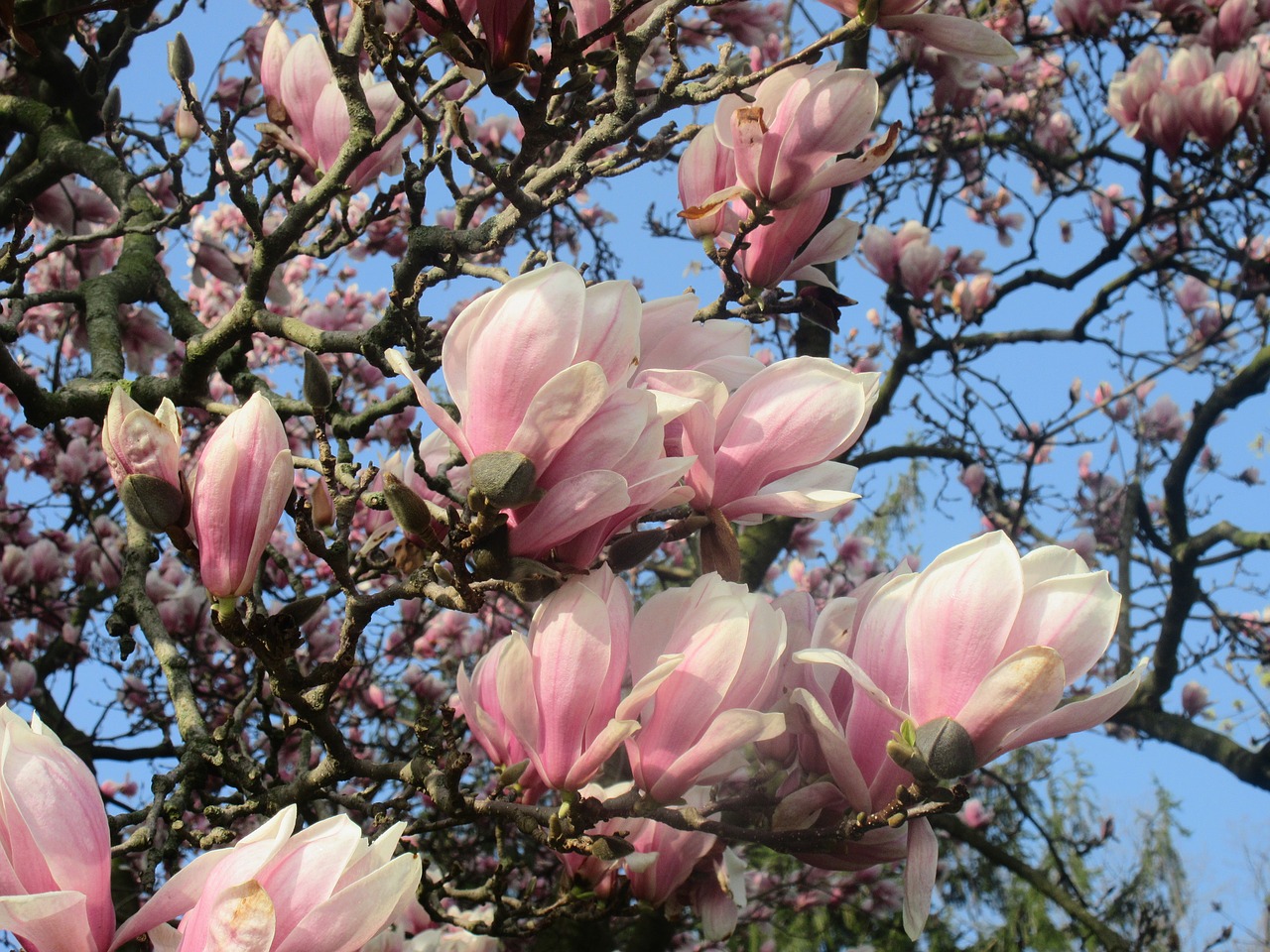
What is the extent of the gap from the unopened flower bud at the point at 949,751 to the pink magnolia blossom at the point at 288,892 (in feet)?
1.34

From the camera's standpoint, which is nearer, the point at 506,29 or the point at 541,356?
the point at 541,356

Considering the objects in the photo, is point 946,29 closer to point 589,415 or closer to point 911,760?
point 589,415

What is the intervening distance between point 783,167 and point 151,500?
779 mm

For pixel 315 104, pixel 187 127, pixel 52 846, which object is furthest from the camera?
pixel 187 127

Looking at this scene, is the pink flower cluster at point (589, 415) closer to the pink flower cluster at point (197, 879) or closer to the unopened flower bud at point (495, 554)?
the unopened flower bud at point (495, 554)

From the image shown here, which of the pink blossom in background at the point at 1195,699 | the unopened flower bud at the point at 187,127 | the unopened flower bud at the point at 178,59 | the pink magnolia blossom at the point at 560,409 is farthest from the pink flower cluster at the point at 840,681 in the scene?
the pink blossom in background at the point at 1195,699

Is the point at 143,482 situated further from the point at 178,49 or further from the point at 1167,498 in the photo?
the point at 1167,498

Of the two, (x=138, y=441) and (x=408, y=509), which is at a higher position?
(x=138, y=441)

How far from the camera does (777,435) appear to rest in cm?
98

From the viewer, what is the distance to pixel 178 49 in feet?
5.65

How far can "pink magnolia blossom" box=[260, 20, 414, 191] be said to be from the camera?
64.3 inches

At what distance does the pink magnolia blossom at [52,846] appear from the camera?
75 centimetres

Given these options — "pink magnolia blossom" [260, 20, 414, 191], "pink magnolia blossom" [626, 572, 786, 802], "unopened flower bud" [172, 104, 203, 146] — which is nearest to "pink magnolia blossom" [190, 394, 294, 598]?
"pink magnolia blossom" [626, 572, 786, 802]

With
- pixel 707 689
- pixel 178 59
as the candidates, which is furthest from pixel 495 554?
pixel 178 59
